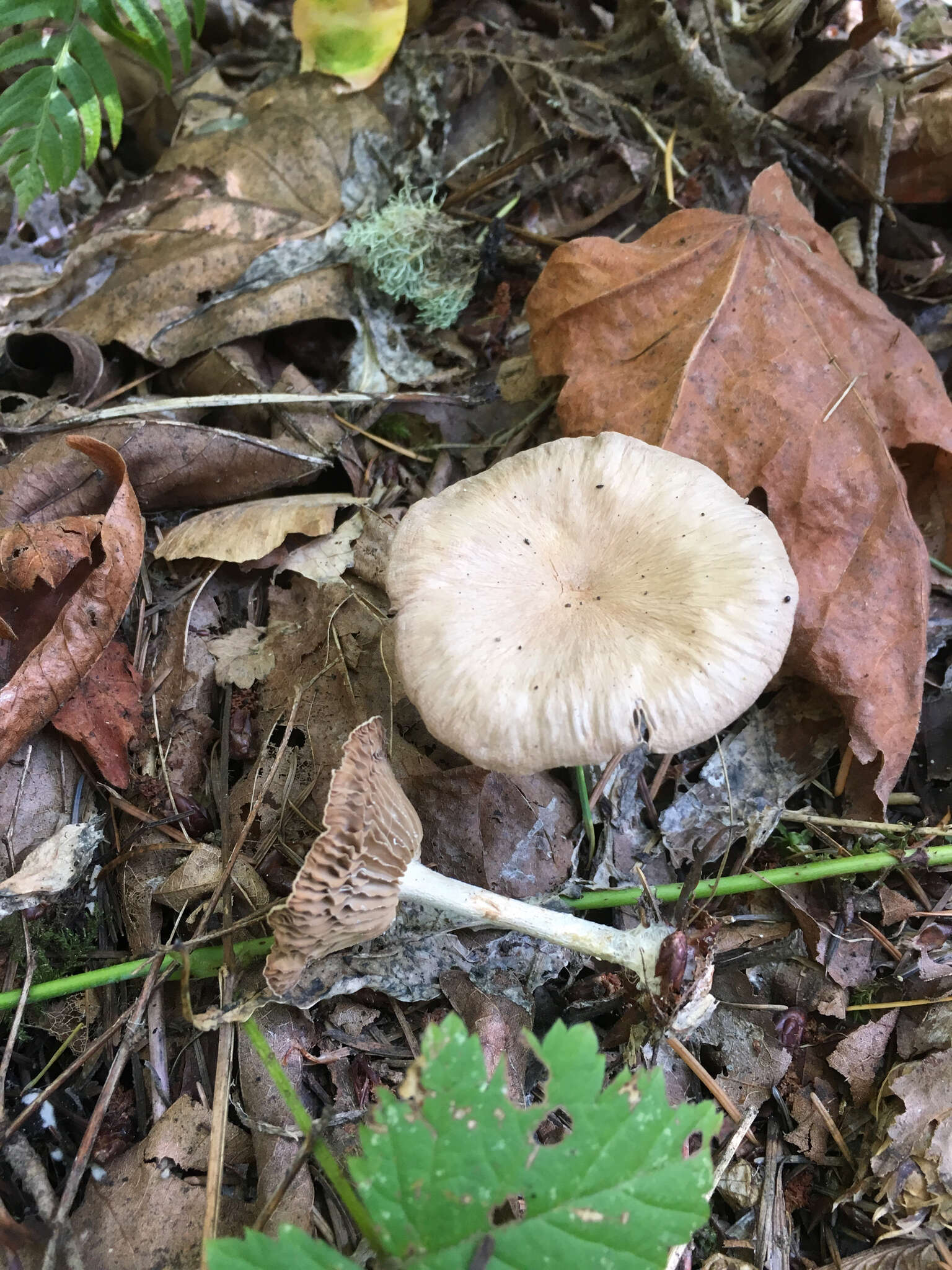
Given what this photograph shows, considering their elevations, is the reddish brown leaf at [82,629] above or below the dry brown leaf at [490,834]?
above

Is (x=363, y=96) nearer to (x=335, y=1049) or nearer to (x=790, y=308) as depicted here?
(x=790, y=308)

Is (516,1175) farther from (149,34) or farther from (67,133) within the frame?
(149,34)

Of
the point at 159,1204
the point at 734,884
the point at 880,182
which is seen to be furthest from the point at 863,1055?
the point at 880,182

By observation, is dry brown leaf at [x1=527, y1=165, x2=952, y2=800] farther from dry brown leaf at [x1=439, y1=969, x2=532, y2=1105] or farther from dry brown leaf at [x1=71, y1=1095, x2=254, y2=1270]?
dry brown leaf at [x1=71, y1=1095, x2=254, y2=1270]

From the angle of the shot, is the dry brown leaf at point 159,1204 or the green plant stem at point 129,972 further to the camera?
the green plant stem at point 129,972

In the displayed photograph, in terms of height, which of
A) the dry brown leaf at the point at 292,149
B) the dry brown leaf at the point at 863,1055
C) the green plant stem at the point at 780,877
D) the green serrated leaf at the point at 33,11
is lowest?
the dry brown leaf at the point at 863,1055

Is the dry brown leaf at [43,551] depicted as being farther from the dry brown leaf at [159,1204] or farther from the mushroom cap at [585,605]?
the dry brown leaf at [159,1204]

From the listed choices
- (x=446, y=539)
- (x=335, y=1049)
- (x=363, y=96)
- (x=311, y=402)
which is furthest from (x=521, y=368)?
(x=335, y=1049)

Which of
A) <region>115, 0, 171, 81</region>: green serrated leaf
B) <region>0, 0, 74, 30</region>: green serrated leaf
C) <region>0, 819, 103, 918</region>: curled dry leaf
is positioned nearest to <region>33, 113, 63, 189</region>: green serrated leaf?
<region>0, 0, 74, 30</region>: green serrated leaf

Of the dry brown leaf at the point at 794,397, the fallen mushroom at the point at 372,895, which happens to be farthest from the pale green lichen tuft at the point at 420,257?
the fallen mushroom at the point at 372,895
